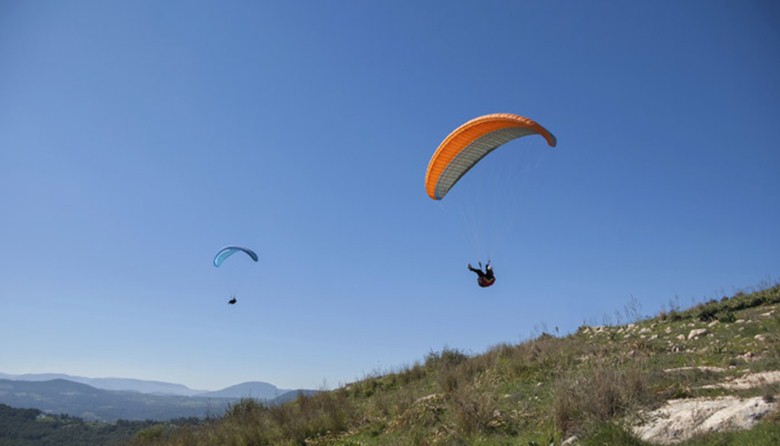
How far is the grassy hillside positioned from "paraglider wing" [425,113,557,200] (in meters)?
5.74

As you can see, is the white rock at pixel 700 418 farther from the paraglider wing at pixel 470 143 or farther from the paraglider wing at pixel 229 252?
the paraglider wing at pixel 229 252

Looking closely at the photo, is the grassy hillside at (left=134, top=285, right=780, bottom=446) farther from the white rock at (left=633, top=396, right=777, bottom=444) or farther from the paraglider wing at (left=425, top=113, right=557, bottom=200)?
the paraglider wing at (left=425, top=113, right=557, bottom=200)

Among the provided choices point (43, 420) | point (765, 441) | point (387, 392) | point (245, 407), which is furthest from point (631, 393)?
point (43, 420)

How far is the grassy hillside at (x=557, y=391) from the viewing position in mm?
6664

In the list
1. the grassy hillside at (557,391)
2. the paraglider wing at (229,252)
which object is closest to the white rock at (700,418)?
the grassy hillside at (557,391)

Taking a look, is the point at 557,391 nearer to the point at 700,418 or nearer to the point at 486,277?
the point at 700,418

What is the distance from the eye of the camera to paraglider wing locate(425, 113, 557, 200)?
12211 mm

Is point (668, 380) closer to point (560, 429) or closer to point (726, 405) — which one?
point (726, 405)

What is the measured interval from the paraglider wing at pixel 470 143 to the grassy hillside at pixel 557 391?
5.74 m

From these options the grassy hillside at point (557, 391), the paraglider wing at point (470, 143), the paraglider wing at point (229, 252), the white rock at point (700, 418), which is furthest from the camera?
the paraglider wing at point (229, 252)

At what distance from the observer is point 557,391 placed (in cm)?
727

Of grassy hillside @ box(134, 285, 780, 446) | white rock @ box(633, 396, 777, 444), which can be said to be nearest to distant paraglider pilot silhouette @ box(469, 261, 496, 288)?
grassy hillside @ box(134, 285, 780, 446)

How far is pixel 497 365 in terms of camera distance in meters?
12.2

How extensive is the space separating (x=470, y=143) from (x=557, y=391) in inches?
307
